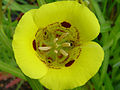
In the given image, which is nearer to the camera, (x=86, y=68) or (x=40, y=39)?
(x=86, y=68)

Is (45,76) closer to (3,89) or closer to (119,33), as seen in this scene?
(119,33)

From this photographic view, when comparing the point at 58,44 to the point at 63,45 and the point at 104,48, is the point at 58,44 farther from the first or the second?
the point at 104,48

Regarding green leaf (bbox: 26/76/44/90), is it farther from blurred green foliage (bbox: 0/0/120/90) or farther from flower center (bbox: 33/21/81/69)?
flower center (bbox: 33/21/81/69)

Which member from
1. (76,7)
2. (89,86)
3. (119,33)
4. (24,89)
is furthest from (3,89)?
(76,7)

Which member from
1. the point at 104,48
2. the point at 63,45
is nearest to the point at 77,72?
the point at 63,45

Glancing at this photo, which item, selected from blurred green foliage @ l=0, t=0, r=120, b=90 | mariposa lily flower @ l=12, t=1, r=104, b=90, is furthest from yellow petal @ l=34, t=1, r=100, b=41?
blurred green foliage @ l=0, t=0, r=120, b=90

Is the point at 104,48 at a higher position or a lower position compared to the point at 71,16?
lower

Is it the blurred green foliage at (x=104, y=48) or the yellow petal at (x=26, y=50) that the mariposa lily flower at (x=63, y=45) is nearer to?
the yellow petal at (x=26, y=50)
